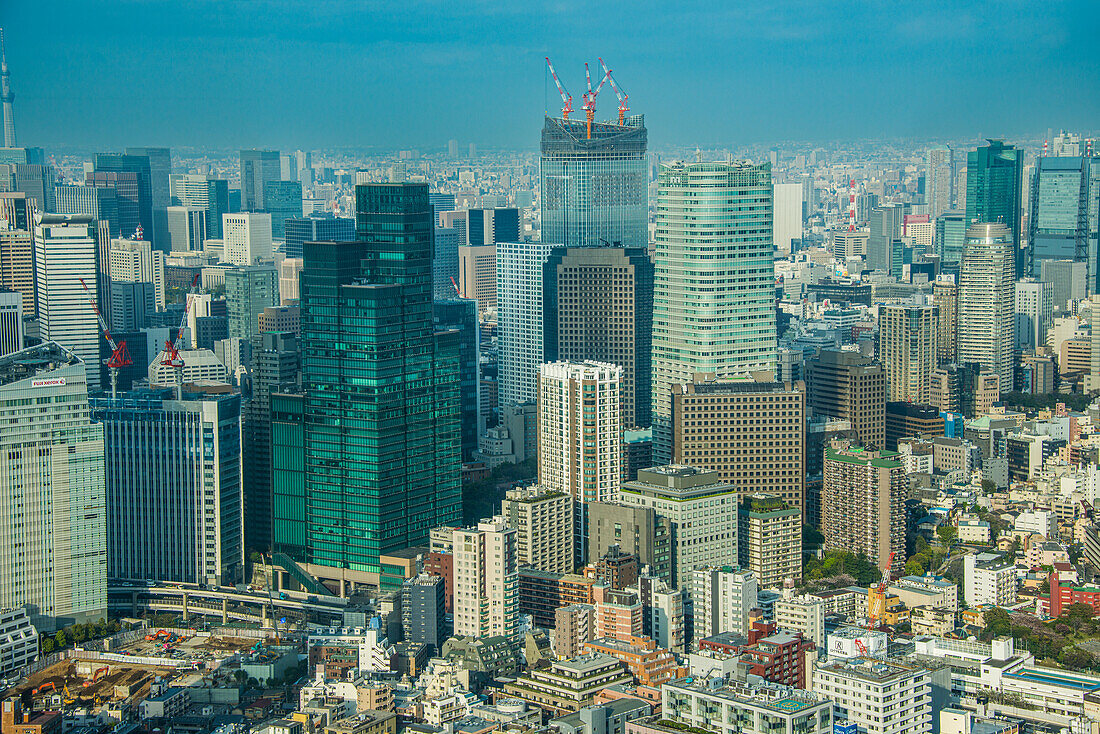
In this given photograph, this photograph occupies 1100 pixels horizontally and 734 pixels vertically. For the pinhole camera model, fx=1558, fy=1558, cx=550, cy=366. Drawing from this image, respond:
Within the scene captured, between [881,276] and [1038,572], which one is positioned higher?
[881,276]

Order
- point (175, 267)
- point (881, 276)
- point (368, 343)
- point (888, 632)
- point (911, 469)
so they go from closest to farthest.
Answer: point (888, 632) → point (368, 343) → point (911, 469) → point (175, 267) → point (881, 276)

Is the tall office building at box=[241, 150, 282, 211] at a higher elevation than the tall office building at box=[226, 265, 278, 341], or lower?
higher

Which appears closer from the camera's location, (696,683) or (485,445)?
(696,683)

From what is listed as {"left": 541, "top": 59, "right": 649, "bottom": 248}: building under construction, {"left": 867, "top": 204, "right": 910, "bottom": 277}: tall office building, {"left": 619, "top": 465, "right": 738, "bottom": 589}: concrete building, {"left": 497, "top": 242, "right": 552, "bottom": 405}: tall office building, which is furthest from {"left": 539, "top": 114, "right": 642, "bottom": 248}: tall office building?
{"left": 619, "top": 465, "right": 738, "bottom": 589}: concrete building

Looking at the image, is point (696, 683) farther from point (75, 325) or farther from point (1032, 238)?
point (1032, 238)

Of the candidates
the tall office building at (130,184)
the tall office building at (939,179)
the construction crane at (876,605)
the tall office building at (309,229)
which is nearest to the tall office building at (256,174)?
the tall office building at (309,229)

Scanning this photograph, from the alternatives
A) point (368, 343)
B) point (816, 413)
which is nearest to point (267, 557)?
point (368, 343)

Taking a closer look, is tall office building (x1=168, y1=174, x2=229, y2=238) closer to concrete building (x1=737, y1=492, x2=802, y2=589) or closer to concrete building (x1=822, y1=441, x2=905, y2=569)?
concrete building (x1=822, y1=441, x2=905, y2=569)
